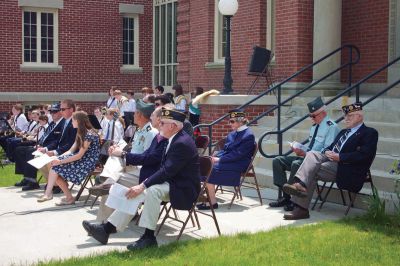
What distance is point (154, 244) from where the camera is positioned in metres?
7.07

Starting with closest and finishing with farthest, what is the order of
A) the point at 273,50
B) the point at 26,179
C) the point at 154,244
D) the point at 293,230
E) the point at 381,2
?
1. the point at 154,244
2. the point at 293,230
3. the point at 26,179
4. the point at 381,2
5. the point at 273,50

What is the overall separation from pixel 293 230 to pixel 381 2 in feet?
22.5

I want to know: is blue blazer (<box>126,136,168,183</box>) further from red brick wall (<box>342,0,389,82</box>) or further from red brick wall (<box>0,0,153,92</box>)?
red brick wall (<box>0,0,153,92</box>)

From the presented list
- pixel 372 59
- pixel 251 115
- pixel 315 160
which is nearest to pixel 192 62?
pixel 251 115

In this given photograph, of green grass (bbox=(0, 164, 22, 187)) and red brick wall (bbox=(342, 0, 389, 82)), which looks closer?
green grass (bbox=(0, 164, 22, 187))

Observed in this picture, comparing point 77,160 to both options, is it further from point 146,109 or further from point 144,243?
point 144,243

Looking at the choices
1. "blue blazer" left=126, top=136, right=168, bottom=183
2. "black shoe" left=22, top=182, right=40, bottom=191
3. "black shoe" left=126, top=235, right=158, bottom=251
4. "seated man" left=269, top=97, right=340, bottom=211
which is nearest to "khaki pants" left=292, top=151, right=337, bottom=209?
"seated man" left=269, top=97, right=340, bottom=211

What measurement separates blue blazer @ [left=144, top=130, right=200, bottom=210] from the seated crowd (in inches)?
0.4

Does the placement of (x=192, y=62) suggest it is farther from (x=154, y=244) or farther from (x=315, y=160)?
(x=154, y=244)

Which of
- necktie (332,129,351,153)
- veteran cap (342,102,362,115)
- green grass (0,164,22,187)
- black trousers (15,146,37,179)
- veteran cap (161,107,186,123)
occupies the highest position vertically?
veteran cap (342,102,362,115)

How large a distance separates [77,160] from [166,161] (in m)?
3.27

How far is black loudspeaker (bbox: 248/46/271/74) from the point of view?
46.4 ft

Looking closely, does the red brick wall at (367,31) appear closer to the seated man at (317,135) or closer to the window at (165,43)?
the seated man at (317,135)

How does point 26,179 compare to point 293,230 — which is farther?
point 26,179
